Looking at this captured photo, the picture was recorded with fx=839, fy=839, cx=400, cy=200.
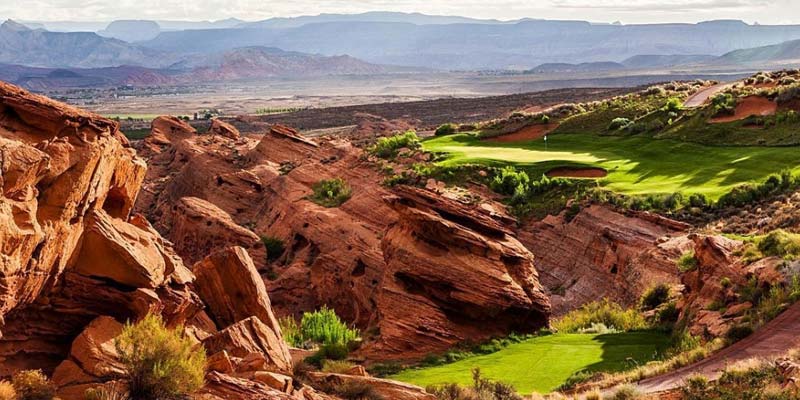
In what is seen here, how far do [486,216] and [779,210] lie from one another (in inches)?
392

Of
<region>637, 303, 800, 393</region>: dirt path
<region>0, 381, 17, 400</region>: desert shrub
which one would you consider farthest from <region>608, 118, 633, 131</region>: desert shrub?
<region>0, 381, 17, 400</region>: desert shrub

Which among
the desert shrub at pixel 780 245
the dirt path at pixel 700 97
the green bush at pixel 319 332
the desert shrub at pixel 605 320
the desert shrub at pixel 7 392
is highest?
the dirt path at pixel 700 97

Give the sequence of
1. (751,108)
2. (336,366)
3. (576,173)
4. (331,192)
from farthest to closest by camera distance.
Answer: (751,108)
(331,192)
(576,173)
(336,366)

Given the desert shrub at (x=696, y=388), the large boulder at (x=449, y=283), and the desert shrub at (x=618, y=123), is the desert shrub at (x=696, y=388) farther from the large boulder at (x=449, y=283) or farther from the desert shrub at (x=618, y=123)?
the desert shrub at (x=618, y=123)

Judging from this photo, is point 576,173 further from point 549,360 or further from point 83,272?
point 83,272

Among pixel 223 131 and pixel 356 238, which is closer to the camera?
pixel 356 238

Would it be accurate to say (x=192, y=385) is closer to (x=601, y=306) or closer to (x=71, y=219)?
(x=71, y=219)

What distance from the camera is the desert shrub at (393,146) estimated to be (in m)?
47.1

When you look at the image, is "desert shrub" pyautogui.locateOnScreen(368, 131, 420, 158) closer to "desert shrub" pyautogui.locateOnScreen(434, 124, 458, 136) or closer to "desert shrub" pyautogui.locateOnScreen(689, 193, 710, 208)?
"desert shrub" pyautogui.locateOnScreen(434, 124, 458, 136)

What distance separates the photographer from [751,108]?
41875 millimetres

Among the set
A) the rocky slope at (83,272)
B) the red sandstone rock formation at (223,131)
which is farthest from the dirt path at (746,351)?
the red sandstone rock formation at (223,131)

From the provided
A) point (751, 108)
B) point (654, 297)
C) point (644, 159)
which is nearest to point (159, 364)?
point (654, 297)

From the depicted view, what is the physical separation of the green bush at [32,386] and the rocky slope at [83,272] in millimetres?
242

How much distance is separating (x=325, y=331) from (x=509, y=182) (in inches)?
680
